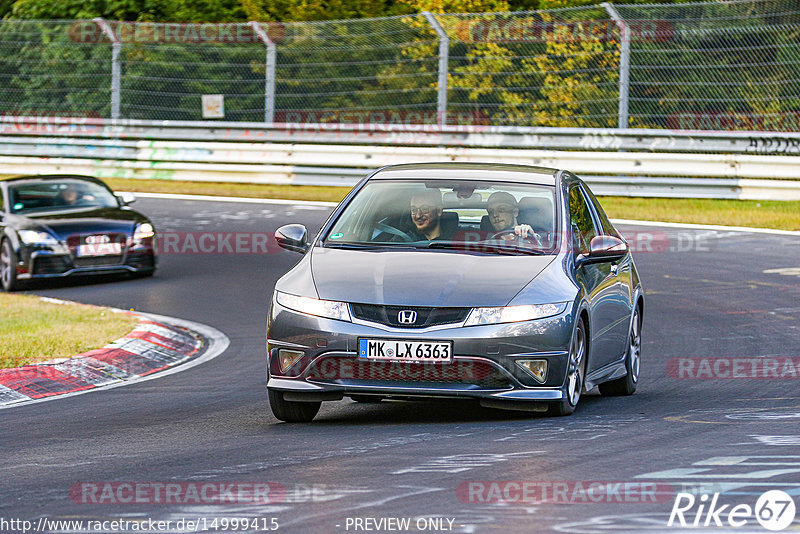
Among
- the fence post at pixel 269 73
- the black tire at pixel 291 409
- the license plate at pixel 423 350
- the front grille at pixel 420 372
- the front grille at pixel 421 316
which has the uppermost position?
the fence post at pixel 269 73

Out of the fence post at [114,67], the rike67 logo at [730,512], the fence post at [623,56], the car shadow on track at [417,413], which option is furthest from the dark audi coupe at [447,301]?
the fence post at [114,67]

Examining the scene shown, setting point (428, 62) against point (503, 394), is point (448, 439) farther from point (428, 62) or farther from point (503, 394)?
point (428, 62)

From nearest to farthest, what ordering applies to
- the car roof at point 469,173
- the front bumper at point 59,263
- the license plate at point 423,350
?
the license plate at point 423,350
the car roof at point 469,173
the front bumper at point 59,263

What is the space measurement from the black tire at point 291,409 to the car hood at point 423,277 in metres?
0.69

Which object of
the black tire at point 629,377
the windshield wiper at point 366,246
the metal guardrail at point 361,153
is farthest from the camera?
the metal guardrail at point 361,153

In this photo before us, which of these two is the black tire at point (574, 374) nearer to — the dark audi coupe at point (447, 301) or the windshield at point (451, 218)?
the dark audi coupe at point (447, 301)

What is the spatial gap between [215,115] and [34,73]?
437 centimetres

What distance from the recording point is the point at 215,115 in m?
28.3

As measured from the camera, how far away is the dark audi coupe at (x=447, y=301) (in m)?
7.80

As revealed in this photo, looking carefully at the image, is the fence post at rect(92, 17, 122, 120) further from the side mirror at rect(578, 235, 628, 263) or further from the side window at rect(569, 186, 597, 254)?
the side mirror at rect(578, 235, 628, 263)

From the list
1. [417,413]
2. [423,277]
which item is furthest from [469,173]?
[417,413]

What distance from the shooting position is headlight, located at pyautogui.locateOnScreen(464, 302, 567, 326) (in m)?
7.80

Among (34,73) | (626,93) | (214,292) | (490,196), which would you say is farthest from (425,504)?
(34,73)

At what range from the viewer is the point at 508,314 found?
7.86 metres
